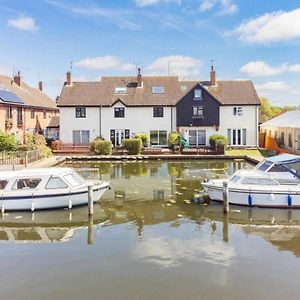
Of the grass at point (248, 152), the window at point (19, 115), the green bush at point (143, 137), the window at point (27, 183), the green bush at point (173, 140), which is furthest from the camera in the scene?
the window at point (19, 115)

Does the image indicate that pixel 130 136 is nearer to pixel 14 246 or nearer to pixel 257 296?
pixel 14 246

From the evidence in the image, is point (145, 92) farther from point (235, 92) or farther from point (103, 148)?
point (103, 148)

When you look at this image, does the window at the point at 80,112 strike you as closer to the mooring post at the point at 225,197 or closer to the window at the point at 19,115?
the window at the point at 19,115

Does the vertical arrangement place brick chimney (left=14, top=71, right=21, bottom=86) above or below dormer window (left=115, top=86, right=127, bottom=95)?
above

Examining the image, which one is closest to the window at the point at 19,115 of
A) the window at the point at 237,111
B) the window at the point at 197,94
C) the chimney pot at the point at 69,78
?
the chimney pot at the point at 69,78

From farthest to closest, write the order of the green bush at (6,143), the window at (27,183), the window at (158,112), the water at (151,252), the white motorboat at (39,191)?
the window at (158,112)
the green bush at (6,143)
the window at (27,183)
the white motorboat at (39,191)
the water at (151,252)

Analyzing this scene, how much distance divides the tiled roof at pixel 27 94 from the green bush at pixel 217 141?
2206 centimetres

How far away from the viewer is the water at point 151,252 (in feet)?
34.9

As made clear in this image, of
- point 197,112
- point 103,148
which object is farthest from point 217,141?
point 103,148

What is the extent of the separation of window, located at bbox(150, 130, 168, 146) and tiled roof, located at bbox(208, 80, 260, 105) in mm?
7440

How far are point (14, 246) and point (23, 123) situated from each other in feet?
119

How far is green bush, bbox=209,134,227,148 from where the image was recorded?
42656 mm

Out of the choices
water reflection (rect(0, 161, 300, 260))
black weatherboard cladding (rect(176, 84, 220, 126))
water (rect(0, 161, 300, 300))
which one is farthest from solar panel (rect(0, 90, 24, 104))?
water (rect(0, 161, 300, 300))

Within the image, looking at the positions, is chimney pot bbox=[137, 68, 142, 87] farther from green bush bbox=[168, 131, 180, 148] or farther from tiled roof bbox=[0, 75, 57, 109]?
tiled roof bbox=[0, 75, 57, 109]
